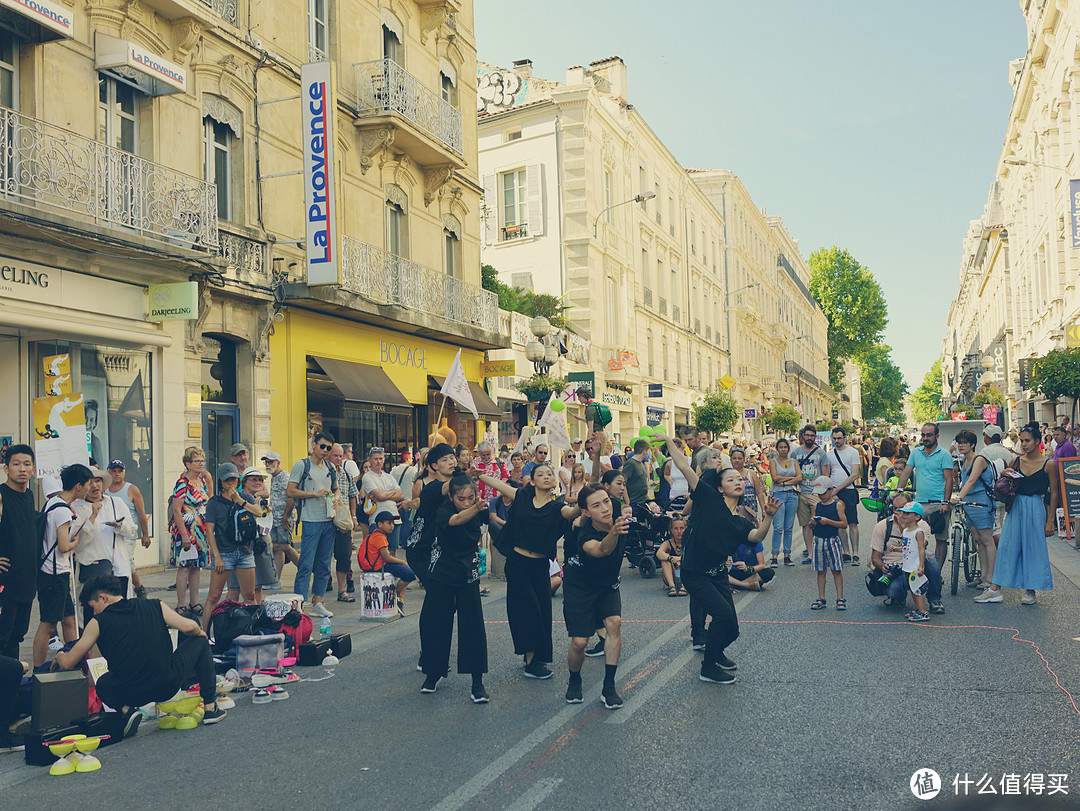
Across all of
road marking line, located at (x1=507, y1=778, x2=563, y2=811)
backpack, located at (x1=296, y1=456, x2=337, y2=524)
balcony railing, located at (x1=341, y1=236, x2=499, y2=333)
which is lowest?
road marking line, located at (x1=507, y1=778, x2=563, y2=811)

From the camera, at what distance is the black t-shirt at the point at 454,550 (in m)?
6.68

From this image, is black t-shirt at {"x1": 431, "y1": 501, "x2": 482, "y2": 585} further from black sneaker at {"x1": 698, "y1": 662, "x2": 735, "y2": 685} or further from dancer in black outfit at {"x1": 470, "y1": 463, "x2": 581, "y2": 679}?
black sneaker at {"x1": 698, "y1": 662, "x2": 735, "y2": 685}

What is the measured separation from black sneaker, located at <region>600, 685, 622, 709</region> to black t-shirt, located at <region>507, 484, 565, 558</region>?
1308 mm

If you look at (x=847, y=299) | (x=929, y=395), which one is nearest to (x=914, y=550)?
(x=847, y=299)

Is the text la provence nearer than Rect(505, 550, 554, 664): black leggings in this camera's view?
No

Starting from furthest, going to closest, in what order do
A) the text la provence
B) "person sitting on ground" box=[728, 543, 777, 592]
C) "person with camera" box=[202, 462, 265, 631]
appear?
the text la provence → "person with camera" box=[202, 462, 265, 631] → "person sitting on ground" box=[728, 543, 777, 592]

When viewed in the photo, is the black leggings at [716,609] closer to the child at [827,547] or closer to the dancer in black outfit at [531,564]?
the dancer in black outfit at [531,564]

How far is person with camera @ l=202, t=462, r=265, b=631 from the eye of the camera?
8414 mm

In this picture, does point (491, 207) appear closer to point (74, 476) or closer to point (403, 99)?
point (403, 99)

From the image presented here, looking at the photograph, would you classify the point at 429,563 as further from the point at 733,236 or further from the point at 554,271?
the point at 733,236

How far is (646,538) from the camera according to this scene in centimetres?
1197

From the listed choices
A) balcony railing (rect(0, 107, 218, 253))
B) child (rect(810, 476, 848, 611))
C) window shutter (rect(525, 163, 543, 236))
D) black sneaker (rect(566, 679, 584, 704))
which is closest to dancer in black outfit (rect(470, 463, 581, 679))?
black sneaker (rect(566, 679, 584, 704))

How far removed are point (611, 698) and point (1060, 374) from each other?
1852cm

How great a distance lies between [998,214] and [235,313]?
189 ft
